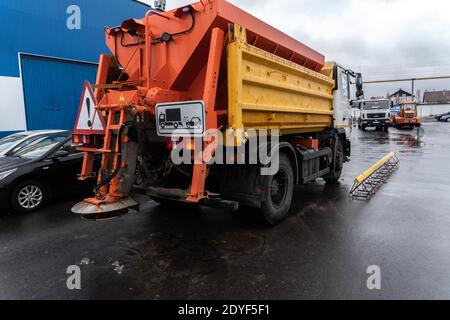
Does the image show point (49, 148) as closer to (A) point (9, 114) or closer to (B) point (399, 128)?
(A) point (9, 114)

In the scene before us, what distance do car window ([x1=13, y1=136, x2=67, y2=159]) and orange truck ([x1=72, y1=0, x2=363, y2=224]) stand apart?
210cm

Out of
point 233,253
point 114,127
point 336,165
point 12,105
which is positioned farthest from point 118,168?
point 12,105

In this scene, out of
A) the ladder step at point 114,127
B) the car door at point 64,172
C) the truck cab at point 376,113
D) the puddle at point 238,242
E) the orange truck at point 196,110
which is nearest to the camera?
the orange truck at point 196,110

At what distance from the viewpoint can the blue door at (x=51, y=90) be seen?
33.4 feet

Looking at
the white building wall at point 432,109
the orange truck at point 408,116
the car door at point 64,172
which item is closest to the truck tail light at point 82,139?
the car door at point 64,172

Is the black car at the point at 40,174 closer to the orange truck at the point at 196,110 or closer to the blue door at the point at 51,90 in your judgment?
the orange truck at the point at 196,110

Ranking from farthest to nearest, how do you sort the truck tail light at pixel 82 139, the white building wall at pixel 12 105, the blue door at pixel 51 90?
the blue door at pixel 51 90 → the white building wall at pixel 12 105 → the truck tail light at pixel 82 139

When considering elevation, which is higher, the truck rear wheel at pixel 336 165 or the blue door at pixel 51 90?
the blue door at pixel 51 90

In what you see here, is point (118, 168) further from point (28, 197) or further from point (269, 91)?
point (28, 197)


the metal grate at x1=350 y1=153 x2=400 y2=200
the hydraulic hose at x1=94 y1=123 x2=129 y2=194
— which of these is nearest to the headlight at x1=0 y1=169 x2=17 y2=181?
the hydraulic hose at x1=94 y1=123 x2=129 y2=194

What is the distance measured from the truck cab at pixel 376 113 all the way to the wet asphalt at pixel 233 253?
79.0 feet

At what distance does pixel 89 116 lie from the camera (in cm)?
427

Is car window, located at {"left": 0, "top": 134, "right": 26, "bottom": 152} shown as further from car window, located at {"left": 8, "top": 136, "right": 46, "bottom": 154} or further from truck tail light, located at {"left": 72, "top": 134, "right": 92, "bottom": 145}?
truck tail light, located at {"left": 72, "top": 134, "right": 92, "bottom": 145}
